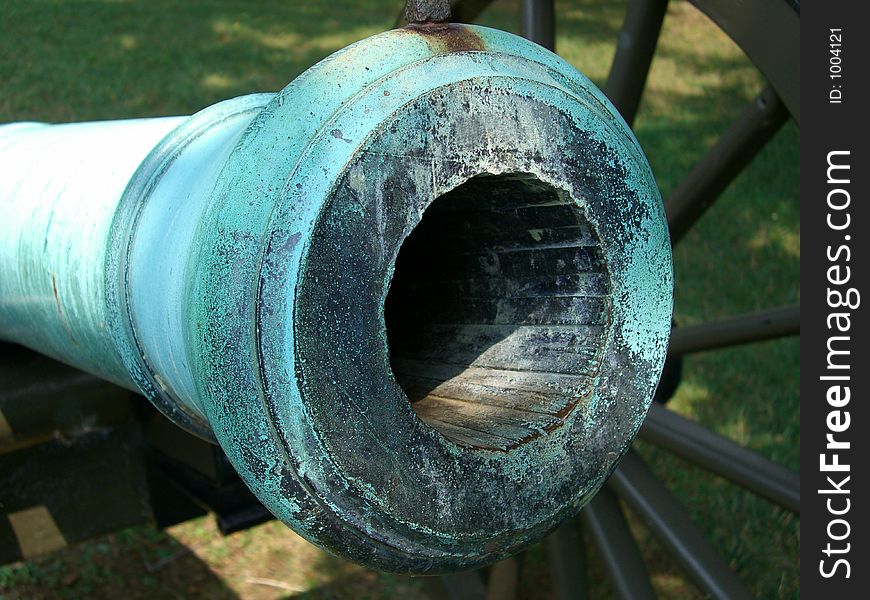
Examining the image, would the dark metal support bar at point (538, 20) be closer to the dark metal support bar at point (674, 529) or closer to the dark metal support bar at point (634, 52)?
the dark metal support bar at point (634, 52)

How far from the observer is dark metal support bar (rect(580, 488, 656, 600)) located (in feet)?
8.62

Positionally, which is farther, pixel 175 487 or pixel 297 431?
pixel 175 487

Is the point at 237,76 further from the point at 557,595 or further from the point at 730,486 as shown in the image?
the point at 557,595

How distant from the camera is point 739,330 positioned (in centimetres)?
300

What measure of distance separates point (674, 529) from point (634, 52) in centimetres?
110

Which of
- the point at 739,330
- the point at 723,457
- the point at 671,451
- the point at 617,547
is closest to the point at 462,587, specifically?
the point at 617,547

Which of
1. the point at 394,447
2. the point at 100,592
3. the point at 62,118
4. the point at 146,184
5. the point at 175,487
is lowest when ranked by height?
the point at 100,592

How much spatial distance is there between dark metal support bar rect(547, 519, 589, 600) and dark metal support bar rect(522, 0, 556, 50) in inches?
46.9

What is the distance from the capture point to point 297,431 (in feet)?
3.95

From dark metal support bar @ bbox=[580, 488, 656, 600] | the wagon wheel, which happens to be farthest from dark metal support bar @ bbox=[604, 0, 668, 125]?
dark metal support bar @ bbox=[580, 488, 656, 600]

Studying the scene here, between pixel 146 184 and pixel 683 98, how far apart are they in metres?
5.94

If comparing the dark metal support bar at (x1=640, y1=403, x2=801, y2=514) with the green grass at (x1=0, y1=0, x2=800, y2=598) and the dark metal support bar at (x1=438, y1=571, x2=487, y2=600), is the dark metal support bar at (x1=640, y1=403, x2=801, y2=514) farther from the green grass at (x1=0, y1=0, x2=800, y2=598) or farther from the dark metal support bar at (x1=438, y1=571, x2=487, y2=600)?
the green grass at (x1=0, y1=0, x2=800, y2=598)

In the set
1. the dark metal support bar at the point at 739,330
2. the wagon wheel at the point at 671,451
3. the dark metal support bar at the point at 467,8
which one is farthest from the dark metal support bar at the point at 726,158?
the dark metal support bar at the point at 467,8

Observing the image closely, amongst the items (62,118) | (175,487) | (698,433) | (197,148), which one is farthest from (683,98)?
(197,148)
